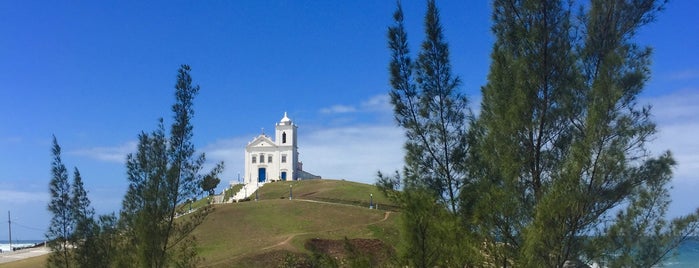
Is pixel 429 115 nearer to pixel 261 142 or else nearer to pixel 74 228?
pixel 74 228

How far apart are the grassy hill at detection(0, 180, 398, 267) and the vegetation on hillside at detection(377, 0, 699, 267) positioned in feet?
77.9

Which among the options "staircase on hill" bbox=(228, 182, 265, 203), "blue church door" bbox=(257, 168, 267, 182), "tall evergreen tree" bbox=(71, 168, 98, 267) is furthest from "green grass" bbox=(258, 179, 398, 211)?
"tall evergreen tree" bbox=(71, 168, 98, 267)

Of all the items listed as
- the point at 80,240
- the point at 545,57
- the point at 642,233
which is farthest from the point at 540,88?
the point at 80,240

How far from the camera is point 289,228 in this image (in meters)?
55.0

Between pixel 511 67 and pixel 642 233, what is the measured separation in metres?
5.12

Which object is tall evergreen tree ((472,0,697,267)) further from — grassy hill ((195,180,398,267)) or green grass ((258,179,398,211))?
green grass ((258,179,398,211))

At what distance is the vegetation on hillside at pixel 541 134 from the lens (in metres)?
13.2

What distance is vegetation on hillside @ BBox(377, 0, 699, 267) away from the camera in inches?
520

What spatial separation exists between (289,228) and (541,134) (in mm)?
42621

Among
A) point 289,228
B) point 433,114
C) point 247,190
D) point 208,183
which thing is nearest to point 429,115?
point 433,114

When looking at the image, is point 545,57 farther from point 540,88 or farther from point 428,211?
point 428,211

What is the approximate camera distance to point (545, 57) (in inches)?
562

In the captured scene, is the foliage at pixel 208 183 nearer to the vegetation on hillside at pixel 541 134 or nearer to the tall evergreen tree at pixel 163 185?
the tall evergreen tree at pixel 163 185

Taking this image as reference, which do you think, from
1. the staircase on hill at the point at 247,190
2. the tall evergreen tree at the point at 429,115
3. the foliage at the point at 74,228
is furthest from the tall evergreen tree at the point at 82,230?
the staircase on hill at the point at 247,190
